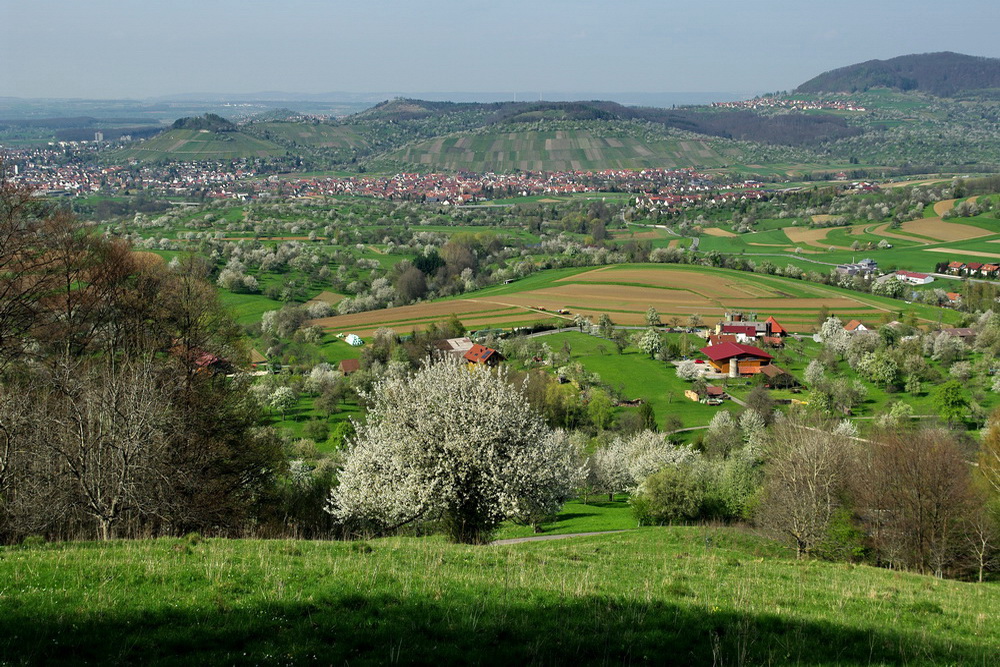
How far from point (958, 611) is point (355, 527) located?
50.4 feet

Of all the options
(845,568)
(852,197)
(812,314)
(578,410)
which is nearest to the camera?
(845,568)

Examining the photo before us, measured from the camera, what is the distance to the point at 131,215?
144750mm

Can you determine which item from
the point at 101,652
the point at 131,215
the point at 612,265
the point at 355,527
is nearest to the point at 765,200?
the point at 612,265

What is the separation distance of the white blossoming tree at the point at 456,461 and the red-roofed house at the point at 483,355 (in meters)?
43.7

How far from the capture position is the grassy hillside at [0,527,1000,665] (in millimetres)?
7820

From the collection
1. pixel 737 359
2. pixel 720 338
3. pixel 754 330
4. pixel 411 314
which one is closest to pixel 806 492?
pixel 737 359

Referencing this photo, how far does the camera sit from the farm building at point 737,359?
64688 mm

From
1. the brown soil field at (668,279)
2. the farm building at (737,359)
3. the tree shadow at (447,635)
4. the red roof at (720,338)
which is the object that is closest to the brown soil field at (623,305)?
the brown soil field at (668,279)

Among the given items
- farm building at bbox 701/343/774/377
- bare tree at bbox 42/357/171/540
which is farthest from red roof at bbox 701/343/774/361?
bare tree at bbox 42/357/171/540

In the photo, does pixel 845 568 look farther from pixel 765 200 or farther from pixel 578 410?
pixel 765 200

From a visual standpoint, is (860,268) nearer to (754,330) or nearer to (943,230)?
(943,230)

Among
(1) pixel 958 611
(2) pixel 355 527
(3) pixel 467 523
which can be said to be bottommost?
(2) pixel 355 527

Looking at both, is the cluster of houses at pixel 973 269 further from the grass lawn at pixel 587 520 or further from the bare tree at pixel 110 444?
the bare tree at pixel 110 444

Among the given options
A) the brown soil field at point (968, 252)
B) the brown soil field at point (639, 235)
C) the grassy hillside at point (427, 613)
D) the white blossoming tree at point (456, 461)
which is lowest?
the brown soil field at point (639, 235)
